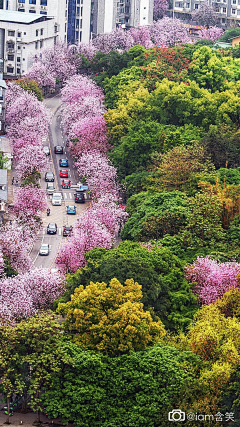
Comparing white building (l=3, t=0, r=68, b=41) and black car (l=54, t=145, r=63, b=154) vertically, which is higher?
white building (l=3, t=0, r=68, b=41)

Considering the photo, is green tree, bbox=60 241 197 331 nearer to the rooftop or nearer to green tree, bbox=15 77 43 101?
green tree, bbox=15 77 43 101

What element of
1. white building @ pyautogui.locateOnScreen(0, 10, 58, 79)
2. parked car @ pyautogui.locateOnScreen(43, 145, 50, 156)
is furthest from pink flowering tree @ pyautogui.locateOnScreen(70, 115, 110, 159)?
white building @ pyautogui.locateOnScreen(0, 10, 58, 79)

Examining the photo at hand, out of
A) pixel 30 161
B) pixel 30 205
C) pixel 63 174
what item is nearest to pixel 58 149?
pixel 63 174

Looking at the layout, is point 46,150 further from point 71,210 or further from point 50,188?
point 71,210

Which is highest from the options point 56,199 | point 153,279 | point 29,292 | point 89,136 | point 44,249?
point 89,136

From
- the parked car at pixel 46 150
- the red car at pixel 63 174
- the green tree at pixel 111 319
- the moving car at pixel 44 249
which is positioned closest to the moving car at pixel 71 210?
the moving car at pixel 44 249

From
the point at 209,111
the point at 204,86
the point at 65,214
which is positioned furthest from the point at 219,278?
the point at 204,86
